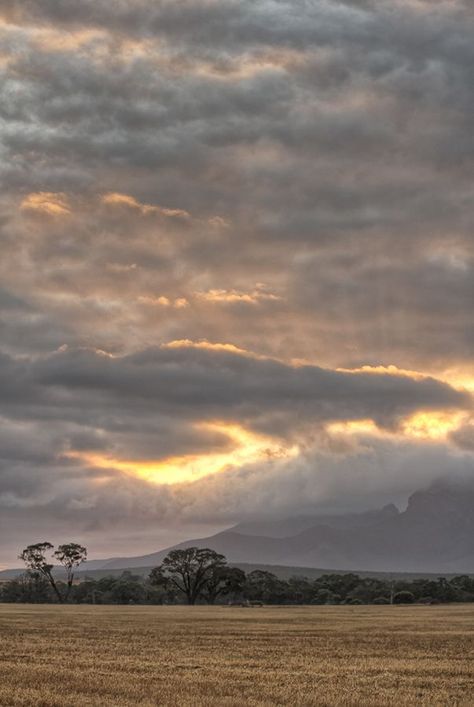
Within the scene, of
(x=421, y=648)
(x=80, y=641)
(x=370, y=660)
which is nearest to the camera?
(x=370, y=660)

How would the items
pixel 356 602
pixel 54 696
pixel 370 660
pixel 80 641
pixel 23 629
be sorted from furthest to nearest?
1. pixel 356 602
2. pixel 23 629
3. pixel 80 641
4. pixel 370 660
5. pixel 54 696

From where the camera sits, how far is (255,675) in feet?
124

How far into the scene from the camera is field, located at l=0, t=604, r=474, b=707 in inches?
1208

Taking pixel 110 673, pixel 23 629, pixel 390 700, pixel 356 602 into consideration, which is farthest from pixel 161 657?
pixel 356 602

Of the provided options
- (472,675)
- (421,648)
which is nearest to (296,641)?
(421,648)

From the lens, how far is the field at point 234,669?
30672mm

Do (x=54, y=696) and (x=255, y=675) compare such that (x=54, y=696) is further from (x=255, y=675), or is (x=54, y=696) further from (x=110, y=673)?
(x=255, y=675)

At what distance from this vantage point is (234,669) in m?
40.1

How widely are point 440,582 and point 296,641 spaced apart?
142575mm

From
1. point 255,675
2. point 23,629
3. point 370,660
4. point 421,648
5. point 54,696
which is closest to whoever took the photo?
point 54,696

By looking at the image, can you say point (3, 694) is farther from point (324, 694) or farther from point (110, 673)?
point (324, 694)

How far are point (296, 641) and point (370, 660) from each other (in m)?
15.6

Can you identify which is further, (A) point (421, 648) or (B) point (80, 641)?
(B) point (80, 641)

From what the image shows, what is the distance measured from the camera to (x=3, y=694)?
3039 cm
